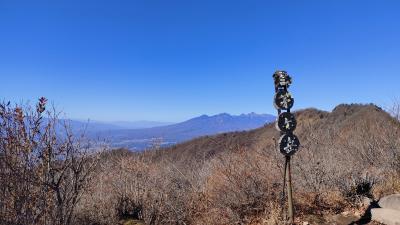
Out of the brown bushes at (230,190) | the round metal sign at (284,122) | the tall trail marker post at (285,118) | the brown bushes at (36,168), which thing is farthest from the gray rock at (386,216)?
the brown bushes at (36,168)

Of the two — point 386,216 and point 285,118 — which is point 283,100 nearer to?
point 285,118

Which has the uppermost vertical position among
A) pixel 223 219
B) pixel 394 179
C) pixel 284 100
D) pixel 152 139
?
pixel 284 100

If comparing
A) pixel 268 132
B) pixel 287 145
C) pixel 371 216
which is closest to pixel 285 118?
pixel 287 145

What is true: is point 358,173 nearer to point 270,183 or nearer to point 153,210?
point 270,183

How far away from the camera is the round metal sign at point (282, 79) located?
28.3 feet

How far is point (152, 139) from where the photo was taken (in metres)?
12.5

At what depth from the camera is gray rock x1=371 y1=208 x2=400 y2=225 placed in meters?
8.55

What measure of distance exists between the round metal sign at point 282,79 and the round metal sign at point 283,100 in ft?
0.56

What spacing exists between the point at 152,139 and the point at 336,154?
5.96 metres

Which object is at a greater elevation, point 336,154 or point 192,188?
point 336,154

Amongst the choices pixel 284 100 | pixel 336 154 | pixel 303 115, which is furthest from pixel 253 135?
pixel 284 100

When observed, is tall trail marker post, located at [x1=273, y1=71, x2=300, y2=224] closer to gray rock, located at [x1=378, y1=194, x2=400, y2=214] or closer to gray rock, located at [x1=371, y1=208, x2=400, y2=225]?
gray rock, located at [x1=371, y1=208, x2=400, y2=225]

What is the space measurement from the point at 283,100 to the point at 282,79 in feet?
1.42

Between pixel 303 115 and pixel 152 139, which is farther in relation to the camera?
pixel 303 115
